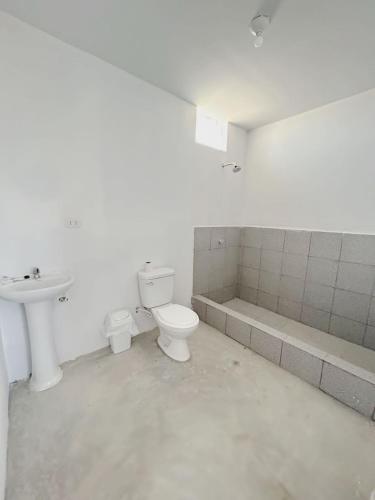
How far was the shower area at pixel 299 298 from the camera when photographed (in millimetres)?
1587

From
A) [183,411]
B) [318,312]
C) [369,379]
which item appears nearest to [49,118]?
[183,411]

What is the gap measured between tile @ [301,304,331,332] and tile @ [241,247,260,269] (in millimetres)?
760

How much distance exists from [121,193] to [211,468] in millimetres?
1961

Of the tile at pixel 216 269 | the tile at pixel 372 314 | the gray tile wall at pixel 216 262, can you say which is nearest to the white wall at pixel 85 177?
the gray tile wall at pixel 216 262

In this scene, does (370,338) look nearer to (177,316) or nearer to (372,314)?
(372,314)

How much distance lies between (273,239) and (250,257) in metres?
0.41

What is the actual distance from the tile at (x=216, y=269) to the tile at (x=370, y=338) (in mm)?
1557

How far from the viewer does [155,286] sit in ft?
6.74

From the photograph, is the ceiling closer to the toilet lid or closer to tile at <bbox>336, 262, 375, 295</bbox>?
tile at <bbox>336, 262, 375, 295</bbox>

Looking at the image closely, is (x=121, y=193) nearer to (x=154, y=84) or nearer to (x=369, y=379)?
(x=154, y=84)

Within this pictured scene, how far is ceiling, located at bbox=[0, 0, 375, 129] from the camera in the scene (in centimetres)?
119

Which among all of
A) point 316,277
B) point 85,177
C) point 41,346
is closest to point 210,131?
point 85,177

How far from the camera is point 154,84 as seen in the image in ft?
6.27

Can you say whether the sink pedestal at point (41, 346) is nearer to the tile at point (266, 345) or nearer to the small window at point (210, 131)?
the tile at point (266, 345)
